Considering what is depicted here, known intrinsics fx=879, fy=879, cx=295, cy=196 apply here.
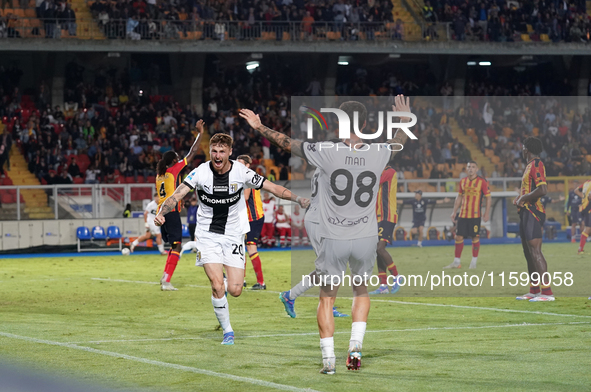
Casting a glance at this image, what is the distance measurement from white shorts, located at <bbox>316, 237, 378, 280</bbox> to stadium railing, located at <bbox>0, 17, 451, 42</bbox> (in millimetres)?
30231

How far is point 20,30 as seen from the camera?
34969 mm

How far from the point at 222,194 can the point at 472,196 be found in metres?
11.4

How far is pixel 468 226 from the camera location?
19781 mm

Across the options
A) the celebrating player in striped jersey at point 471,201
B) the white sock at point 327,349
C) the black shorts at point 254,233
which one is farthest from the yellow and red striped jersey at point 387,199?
the white sock at point 327,349

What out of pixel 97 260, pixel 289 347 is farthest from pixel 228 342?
pixel 97 260

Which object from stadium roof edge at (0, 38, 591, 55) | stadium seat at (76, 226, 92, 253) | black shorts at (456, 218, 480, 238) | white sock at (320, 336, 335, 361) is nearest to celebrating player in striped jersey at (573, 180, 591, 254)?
black shorts at (456, 218, 480, 238)

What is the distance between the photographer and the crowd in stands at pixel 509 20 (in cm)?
4150

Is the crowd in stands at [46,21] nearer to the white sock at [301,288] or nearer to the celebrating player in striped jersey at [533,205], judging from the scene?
the celebrating player in striped jersey at [533,205]

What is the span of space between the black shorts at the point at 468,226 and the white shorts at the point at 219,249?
11.0m

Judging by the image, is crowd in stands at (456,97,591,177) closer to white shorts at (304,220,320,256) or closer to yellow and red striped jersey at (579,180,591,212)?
yellow and red striped jersey at (579,180,591,212)

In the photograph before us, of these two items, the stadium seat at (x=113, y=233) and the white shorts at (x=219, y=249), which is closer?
the white shorts at (x=219, y=249)

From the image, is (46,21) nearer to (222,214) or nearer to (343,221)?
(222,214)

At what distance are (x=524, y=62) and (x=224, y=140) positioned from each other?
125 ft

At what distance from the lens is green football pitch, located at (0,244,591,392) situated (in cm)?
705
